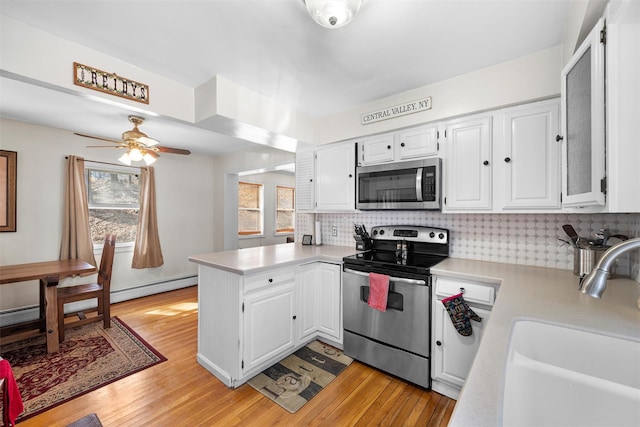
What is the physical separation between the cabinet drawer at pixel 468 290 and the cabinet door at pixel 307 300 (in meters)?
1.13

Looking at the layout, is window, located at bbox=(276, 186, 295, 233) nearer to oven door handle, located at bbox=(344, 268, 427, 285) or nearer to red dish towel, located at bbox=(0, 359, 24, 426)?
oven door handle, located at bbox=(344, 268, 427, 285)

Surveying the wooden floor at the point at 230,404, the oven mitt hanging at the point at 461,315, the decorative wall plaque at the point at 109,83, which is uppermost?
the decorative wall plaque at the point at 109,83

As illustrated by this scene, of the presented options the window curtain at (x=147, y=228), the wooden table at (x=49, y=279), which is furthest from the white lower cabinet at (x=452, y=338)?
the window curtain at (x=147, y=228)

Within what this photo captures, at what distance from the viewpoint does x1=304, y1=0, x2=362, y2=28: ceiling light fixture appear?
1.28 metres

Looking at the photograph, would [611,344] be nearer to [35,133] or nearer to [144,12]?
[144,12]

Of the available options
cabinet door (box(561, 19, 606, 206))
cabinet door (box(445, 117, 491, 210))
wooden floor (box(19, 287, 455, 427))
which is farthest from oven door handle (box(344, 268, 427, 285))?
cabinet door (box(561, 19, 606, 206))

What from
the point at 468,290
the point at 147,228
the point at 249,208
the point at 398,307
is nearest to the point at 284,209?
the point at 249,208

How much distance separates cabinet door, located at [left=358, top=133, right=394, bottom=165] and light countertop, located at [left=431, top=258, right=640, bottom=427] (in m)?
1.13

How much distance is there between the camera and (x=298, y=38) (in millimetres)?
1689

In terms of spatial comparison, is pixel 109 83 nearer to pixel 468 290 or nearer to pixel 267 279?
pixel 267 279

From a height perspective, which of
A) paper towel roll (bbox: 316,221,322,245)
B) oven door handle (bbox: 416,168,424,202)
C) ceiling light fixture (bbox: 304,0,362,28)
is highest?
ceiling light fixture (bbox: 304,0,362,28)

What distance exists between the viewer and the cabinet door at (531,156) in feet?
5.89

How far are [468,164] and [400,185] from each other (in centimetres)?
56

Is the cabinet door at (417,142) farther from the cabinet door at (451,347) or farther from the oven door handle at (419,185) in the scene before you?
the cabinet door at (451,347)
